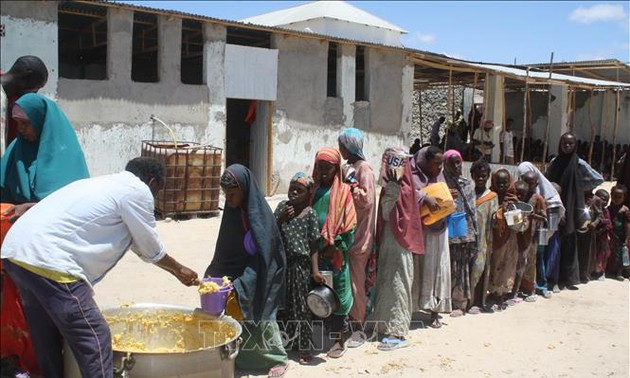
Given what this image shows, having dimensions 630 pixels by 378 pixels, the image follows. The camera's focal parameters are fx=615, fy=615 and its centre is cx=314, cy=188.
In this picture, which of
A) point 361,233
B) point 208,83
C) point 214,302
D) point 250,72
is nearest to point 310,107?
point 250,72

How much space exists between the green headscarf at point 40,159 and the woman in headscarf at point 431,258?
2.85 meters

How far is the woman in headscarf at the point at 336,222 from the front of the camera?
4.36 metres

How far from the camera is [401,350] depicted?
4.70 m

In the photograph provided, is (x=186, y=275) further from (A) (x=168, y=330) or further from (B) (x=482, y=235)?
(B) (x=482, y=235)

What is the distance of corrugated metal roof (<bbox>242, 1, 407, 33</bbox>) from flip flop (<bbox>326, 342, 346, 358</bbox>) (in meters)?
16.2

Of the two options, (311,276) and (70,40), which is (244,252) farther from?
(70,40)

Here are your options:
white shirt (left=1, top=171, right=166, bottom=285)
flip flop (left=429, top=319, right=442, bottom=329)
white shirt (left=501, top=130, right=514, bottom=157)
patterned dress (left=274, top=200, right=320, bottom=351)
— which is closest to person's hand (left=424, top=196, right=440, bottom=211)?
flip flop (left=429, top=319, right=442, bottom=329)

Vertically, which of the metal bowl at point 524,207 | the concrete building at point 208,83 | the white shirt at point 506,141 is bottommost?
the metal bowl at point 524,207

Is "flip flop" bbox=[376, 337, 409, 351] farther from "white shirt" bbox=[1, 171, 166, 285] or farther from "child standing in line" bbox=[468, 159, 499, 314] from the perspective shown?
"white shirt" bbox=[1, 171, 166, 285]

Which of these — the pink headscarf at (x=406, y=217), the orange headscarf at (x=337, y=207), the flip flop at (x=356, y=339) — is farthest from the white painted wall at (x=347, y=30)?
the flip flop at (x=356, y=339)

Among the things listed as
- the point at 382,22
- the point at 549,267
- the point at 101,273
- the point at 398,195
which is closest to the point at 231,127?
the point at 382,22

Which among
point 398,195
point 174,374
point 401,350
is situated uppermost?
point 398,195

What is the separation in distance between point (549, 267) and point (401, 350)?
2719 millimetres

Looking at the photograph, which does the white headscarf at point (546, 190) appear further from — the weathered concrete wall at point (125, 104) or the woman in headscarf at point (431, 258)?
the weathered concrete wall at point (125, 104)
